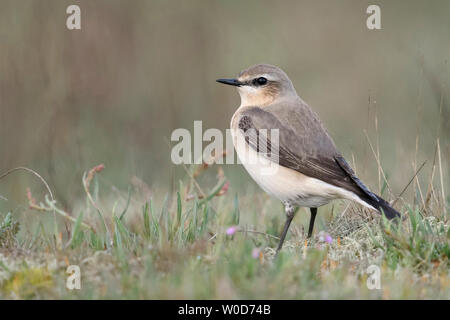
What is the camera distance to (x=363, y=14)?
49.6 ft

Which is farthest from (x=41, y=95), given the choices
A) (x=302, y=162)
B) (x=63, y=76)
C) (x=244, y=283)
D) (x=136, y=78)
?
(x=244, y=283)

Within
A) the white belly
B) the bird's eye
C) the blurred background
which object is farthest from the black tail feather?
the bird's eye

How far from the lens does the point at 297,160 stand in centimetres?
650

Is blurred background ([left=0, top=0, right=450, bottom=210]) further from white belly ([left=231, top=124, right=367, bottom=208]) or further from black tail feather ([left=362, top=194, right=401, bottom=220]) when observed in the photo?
black tail feather ([left=362, top=194, right=401, bottom=220])

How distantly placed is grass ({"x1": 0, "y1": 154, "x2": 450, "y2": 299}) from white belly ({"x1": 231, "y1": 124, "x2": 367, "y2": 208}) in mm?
380

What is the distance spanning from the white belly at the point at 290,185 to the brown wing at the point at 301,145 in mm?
58

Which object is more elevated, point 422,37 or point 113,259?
point 422,37

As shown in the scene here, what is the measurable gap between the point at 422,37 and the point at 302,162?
9.29 metres

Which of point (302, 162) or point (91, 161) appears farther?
point (91, 161)

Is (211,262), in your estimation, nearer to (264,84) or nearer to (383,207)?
(383,207)

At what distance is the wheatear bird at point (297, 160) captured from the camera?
6.30 meters

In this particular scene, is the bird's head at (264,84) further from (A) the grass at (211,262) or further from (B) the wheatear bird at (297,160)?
(A) the grass at (211,262)

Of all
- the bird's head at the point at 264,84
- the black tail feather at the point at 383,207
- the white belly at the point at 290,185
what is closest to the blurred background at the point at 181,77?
the bird's head at the point at 264,84

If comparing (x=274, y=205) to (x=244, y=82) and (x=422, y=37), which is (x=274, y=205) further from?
(x=422, y=37)
